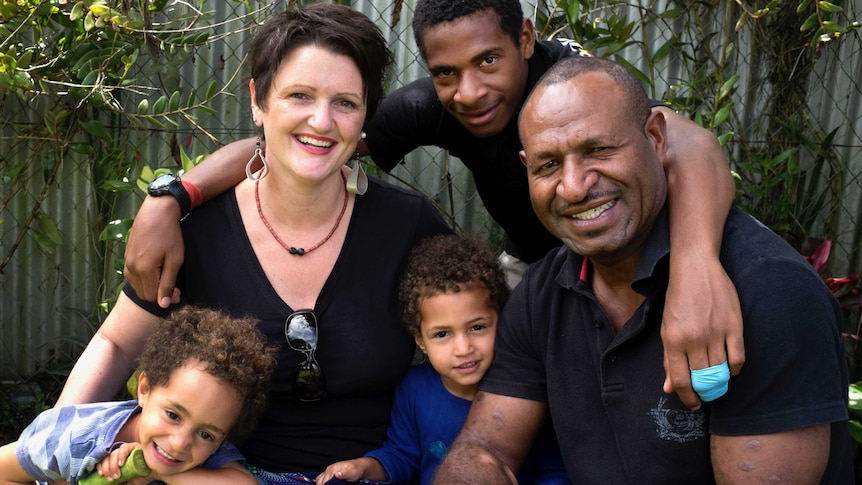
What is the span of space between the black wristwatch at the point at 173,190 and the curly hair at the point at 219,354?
0.95 feet

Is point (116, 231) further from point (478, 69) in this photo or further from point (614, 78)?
point (614, 78)

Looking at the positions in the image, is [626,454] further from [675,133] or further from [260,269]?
[260,269]

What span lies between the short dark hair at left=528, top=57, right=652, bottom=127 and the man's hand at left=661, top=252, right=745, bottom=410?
0.36 meters

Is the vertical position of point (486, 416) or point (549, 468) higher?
point (486, 416)

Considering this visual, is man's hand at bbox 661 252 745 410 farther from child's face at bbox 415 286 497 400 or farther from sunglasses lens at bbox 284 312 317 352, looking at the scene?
sunglasses lens at bbox 284 312 317 352

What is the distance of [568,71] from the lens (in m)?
2.11

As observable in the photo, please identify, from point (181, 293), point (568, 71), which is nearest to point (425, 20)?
point (568, 71)

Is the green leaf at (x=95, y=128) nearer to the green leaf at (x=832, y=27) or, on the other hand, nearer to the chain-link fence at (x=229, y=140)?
the chain-link fence at (x=229, y=140)

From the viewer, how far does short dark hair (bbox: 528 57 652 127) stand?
6.76 ft

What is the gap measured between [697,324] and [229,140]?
2.78 m

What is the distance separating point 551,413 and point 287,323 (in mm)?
765

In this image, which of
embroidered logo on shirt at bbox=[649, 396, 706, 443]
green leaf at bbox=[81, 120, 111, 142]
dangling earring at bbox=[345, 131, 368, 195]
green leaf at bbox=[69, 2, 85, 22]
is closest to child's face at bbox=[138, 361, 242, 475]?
dangling earring at bbox=[345, 131, 368, 195]

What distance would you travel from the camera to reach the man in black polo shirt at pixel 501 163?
6.14 ft

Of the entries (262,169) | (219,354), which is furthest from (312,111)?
(219,354)
